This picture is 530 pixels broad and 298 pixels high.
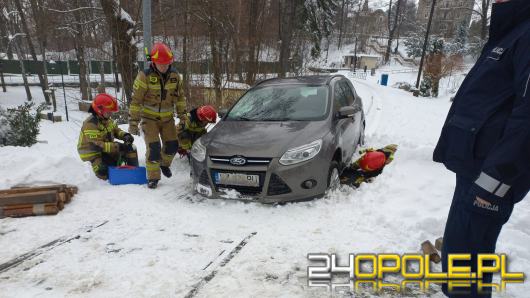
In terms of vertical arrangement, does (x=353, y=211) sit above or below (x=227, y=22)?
below

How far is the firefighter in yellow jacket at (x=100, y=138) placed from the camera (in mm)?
4703

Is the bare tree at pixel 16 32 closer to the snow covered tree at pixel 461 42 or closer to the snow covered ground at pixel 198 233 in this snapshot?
the snow covered ground at pixel 198 233

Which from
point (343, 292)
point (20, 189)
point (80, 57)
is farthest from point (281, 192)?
point (80, 57)

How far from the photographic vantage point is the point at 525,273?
2.65 m

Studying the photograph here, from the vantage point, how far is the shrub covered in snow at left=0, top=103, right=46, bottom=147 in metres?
7.45

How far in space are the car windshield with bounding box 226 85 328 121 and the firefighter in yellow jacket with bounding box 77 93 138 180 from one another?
166 centimetres

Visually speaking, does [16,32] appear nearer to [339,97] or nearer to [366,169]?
[339,97]

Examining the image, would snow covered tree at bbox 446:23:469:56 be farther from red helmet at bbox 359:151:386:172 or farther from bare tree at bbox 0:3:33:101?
red helmet at bbox 359:151:386:172

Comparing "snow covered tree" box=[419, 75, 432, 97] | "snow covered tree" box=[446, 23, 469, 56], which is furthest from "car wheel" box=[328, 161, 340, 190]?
"snow covered tree" box=[446, 23, 469, 56]

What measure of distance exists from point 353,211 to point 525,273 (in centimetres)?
162

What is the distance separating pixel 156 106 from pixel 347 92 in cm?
332

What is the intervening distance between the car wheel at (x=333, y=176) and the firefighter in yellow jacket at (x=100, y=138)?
2894mm

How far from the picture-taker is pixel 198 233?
350 cm

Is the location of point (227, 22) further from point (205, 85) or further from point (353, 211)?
point (353, 211)
